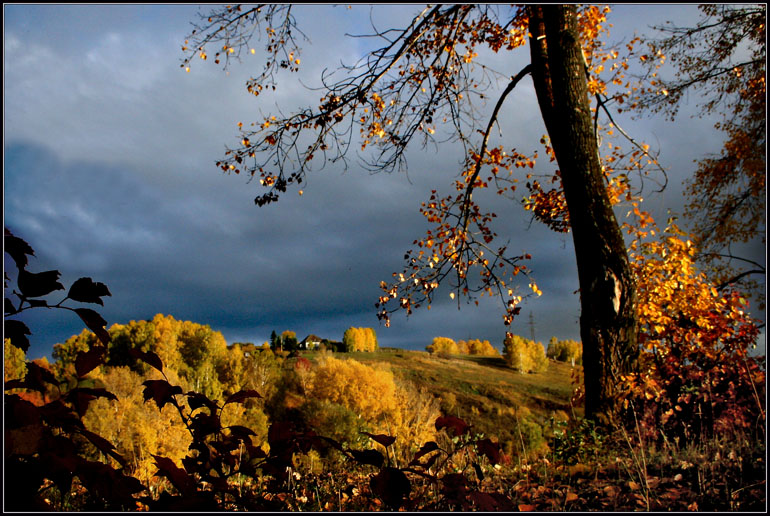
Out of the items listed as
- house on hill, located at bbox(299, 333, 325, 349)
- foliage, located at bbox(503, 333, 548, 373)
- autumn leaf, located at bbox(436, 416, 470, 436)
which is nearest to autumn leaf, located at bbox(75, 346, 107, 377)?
autumn leaf, located at bbox(436, 416, 470, 436)

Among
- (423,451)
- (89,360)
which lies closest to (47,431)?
(89,360)

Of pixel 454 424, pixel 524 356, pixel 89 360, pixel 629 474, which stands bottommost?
pixel 629 474

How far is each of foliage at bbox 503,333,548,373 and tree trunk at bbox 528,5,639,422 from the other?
259 ft

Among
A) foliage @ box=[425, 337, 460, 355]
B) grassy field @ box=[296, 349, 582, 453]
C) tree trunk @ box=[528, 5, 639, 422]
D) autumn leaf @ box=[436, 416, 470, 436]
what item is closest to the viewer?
autumn leaf @ box=[436, 416, 470, 436]

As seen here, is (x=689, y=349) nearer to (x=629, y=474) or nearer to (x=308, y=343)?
(x=629, y=474)

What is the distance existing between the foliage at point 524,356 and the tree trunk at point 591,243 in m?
79.0

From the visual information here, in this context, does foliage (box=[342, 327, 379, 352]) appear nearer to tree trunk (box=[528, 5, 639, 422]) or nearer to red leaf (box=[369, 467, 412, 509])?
tree trunk (box=[528, 5, 639, 422])

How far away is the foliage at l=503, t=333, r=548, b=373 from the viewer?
83188 millimetres

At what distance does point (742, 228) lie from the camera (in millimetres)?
11336

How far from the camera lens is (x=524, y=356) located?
83562 millimetres

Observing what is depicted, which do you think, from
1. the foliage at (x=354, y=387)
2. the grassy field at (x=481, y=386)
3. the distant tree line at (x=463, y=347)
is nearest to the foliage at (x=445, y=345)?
the distant tree line at (x=463, y=347)

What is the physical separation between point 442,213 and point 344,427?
27.9 m

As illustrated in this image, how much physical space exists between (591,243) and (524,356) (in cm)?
8225

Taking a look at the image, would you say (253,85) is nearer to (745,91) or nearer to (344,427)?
(745,91)
